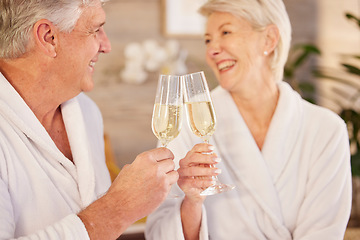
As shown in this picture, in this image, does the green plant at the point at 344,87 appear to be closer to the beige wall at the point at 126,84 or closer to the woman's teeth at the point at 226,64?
the beige wall at the point at 126,84

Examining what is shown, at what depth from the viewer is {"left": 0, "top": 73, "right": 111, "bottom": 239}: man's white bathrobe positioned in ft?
4.25

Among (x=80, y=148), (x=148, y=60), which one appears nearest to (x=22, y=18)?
(x=80, y=148)

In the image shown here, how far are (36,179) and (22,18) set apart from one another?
51 cm

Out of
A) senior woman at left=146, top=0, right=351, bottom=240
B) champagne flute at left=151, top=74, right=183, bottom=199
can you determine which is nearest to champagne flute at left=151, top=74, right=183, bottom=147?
champagne flute at left=151, top=74, right=183, bottom=199

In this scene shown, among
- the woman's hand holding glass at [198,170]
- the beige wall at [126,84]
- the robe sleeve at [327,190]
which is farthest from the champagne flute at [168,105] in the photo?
the beige wall at [126,84]

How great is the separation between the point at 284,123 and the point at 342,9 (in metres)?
3.43

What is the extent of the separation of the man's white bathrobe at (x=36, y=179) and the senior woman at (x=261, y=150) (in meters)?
0.38

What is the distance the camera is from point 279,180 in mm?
1882

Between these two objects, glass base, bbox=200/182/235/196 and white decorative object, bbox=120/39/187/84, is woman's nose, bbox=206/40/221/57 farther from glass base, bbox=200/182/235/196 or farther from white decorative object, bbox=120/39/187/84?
white decorative object, bbox=120/39/187/84

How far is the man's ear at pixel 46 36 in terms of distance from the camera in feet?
4.73

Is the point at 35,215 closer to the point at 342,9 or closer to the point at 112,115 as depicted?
the point at 112,115

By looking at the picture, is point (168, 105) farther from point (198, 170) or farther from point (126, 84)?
point (126, 84)

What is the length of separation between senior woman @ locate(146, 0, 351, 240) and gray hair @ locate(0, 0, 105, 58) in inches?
28.4

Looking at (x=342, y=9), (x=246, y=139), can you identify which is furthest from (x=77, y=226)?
(x=342, y=9)
